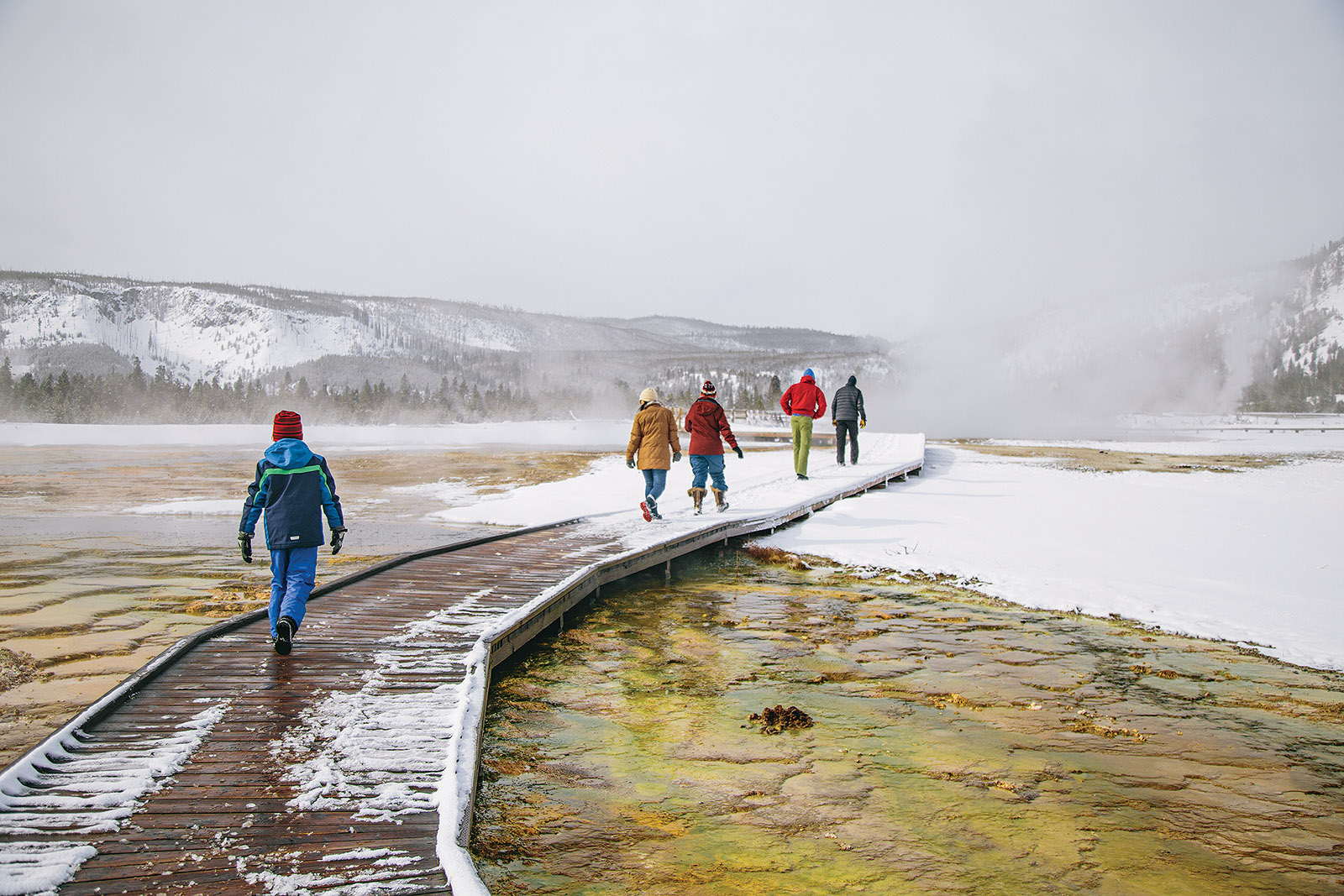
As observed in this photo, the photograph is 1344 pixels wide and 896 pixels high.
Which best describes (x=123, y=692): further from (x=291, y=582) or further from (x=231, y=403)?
(x=231, y=403)

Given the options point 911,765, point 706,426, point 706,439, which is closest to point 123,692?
point 911,765

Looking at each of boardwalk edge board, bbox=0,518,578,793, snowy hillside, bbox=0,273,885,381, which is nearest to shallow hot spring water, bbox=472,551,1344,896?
boardwalk edge board, bbox=0,518,578,793

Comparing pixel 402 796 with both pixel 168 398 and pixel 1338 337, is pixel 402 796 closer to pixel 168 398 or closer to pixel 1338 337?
pixel 168 398

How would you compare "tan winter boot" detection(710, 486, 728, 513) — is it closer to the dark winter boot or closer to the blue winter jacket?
the blue winter jacket

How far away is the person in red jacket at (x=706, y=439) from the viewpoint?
36.1 ft

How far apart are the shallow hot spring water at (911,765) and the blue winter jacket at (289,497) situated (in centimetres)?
181

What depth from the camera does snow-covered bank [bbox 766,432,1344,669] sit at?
7.91 m

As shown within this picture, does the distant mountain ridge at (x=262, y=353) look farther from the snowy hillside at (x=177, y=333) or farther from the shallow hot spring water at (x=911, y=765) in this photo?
the shallow hot spring water at (x=911, y=765)

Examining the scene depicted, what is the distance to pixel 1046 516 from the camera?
44.7 feet

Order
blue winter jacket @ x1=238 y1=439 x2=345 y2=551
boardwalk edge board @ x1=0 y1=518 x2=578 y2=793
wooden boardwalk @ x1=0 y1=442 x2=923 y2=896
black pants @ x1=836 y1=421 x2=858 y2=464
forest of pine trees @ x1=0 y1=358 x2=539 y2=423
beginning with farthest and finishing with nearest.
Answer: forest of pine trees @ x1=0 y1=358 x2=539 y2=423 → black pants @ x1=836 y1=421 x2=858 y2=464 → blue winter jacket @ x1=238 y1=439 x2=345 y2=551 → boardwalk edge board @ x1=0 y1=518 x2=578 y2=793 → wooden boardwalk @ x1=0 y1=442 x2=923 y2=896

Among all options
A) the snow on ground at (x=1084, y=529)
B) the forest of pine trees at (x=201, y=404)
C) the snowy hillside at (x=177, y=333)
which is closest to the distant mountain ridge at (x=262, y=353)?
the snowy hillside at (x=177, y=333)

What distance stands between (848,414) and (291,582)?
13.9m

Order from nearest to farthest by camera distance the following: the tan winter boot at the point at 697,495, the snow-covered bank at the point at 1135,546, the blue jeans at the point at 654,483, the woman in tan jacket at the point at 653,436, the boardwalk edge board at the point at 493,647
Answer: the boardwalk edge board at the point at 493,647 < the snow-covered bank at the point at 1135,546 < the woman in tan jacket at the point at 653,436 < the blue jeans at the point at 654,483 < the tan winter boot at the point at 697,495

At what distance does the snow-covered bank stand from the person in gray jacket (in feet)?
5.62
